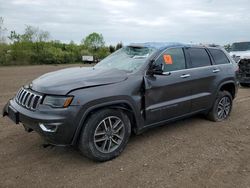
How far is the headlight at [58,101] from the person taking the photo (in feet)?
12.0

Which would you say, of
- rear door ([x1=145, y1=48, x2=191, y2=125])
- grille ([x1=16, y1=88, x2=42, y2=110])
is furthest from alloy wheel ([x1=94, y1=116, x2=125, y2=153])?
grille ([x1=16, y1=88, x2=42, y2=110])

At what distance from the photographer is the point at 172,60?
4969 mm

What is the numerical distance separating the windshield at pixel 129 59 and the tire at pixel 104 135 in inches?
34.6

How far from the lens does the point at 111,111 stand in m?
4.05

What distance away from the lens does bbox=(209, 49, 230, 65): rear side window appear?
589 centimetres

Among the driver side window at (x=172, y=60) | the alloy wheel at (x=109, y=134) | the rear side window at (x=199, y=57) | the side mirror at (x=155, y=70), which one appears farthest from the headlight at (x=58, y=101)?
the rear side window at (x=199, y=57)

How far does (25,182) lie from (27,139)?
1.47m

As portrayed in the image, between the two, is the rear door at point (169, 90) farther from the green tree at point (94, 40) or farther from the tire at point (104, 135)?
the green tree at point (94, 40)

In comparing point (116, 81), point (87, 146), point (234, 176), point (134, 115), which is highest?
point (116, 81)

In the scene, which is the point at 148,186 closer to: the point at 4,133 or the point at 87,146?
the point at 87,146

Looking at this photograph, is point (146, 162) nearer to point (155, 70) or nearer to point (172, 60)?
Answer: point (155, 70)

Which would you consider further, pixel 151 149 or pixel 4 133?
pixel 4 133

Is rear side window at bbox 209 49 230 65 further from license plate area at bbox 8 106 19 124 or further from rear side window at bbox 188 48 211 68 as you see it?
license plate area at bbox 8 106 19 124

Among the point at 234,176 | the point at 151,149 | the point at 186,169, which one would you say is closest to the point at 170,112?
the point at 151,149
